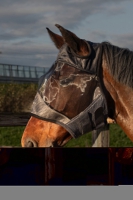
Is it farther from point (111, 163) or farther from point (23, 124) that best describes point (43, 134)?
point (23, 124)

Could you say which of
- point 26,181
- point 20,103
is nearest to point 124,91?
point 26,181

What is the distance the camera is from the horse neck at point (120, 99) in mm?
2898

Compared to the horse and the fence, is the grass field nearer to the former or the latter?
the fence

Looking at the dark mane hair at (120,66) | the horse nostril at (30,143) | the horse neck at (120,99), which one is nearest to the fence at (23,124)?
the horse nostril at (30,143)

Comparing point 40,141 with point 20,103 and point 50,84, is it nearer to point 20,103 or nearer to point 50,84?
point 50,84

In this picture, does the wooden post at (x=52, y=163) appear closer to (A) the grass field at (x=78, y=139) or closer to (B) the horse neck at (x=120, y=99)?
(B) the horse neck at (x=120, y=99)

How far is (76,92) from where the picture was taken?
2.86 m

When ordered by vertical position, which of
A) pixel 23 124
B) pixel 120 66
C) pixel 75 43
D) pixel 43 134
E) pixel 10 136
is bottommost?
pixel 10 136

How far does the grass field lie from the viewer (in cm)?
830

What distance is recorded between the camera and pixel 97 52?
2889 millimetres

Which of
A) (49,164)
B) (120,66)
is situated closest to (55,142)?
(49,164)

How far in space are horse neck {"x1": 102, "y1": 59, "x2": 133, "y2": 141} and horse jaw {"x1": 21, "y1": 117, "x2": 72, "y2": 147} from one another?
377mm

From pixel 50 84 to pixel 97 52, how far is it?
37 cm

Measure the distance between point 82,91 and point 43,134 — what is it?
389mm
